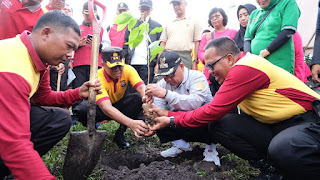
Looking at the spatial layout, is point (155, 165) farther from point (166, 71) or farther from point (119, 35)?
point (119, 35)

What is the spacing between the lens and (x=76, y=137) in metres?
2.00

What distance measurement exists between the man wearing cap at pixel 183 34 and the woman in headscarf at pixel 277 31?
54.4 inches

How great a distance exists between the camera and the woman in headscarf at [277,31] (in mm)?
2701

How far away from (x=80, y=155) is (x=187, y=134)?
4.00 feet

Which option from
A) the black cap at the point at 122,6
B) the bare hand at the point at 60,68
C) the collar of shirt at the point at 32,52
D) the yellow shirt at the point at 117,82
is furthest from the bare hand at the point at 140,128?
the black cap at the point at 122,6

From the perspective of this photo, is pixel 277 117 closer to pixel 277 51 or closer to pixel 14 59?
pixel 277 51

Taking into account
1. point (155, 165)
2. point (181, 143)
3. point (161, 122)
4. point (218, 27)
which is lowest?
point (181, 143)

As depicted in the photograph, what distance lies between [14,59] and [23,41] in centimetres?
20

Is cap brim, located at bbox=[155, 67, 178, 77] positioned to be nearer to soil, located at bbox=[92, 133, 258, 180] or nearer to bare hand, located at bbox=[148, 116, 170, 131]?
bare hand, located at bbox=[148, 116, 170, 131]

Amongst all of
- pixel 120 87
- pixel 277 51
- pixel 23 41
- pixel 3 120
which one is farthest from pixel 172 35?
pixel 3 120

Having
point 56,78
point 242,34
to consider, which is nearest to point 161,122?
point 242,34

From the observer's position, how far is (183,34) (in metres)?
4.20

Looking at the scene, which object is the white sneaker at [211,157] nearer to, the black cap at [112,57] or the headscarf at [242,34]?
the black cap at [112,57]

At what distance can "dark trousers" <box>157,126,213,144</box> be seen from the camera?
2631mm
